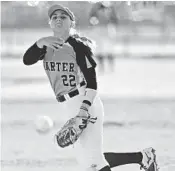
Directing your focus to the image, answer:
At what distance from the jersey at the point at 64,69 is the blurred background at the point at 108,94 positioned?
159 cm

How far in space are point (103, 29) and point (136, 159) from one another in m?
17.7

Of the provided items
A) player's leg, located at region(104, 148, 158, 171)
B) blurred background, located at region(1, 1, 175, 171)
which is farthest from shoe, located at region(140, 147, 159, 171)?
blurred background, located at region(1, 1, 175, 171)

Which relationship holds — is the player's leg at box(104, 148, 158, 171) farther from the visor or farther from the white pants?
the visor

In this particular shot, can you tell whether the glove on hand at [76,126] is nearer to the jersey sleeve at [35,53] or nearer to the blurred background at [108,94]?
the jersey sleeve at [35,53]

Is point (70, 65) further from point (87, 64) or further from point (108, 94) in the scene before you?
point (108, 94)

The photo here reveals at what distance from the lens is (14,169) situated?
7.45 m

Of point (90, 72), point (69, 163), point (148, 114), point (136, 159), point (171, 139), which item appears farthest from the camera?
point (148, 114)

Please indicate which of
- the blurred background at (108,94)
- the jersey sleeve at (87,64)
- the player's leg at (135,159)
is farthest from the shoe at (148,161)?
the blurred background at (108,94)

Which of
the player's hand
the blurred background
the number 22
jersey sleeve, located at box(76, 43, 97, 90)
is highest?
the player's hand

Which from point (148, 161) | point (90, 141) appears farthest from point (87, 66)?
point (148, 161)

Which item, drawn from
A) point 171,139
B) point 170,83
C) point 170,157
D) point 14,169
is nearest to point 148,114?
point 171,139

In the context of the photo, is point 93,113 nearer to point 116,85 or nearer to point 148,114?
point 148,114

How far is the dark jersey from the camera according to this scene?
514cm

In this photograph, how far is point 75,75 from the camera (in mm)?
5234
